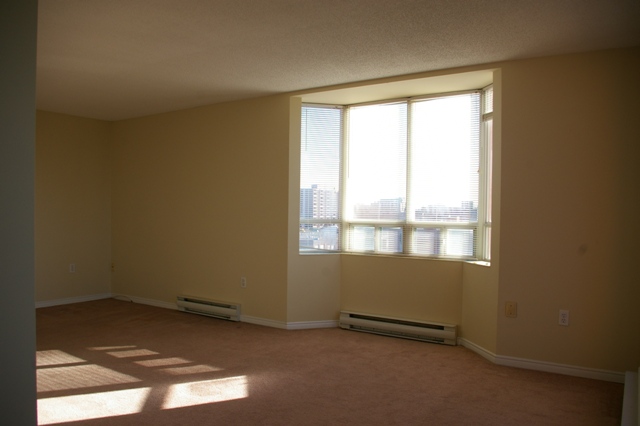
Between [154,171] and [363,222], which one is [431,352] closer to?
[363,222]

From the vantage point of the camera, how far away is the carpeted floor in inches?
112

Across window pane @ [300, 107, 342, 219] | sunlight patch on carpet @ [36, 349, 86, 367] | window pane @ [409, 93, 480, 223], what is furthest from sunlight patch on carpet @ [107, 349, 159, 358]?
window pane @ [409, 93, 480, 223]

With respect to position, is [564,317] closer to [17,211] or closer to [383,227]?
[383,227]

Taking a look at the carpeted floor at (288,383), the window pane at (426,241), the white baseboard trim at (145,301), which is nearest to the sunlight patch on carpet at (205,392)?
the carpeted floor at (288,383)

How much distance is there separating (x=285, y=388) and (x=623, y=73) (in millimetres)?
3286

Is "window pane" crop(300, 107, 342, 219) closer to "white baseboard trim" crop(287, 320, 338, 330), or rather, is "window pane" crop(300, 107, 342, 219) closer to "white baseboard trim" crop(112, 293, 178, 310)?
"white baseboard trim" crop(287, 320, 338, 330)

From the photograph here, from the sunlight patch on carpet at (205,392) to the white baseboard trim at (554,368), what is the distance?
6.56 feet

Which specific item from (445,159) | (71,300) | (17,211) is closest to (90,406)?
(17,211)

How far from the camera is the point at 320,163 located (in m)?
5.09

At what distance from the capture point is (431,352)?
13.6 feet

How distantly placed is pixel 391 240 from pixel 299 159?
4.16 ft

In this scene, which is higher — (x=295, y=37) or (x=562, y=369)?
(x=295, y=37)

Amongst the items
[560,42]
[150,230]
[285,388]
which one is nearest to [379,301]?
[285,388]

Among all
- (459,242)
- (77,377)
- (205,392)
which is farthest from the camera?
(459,242)
